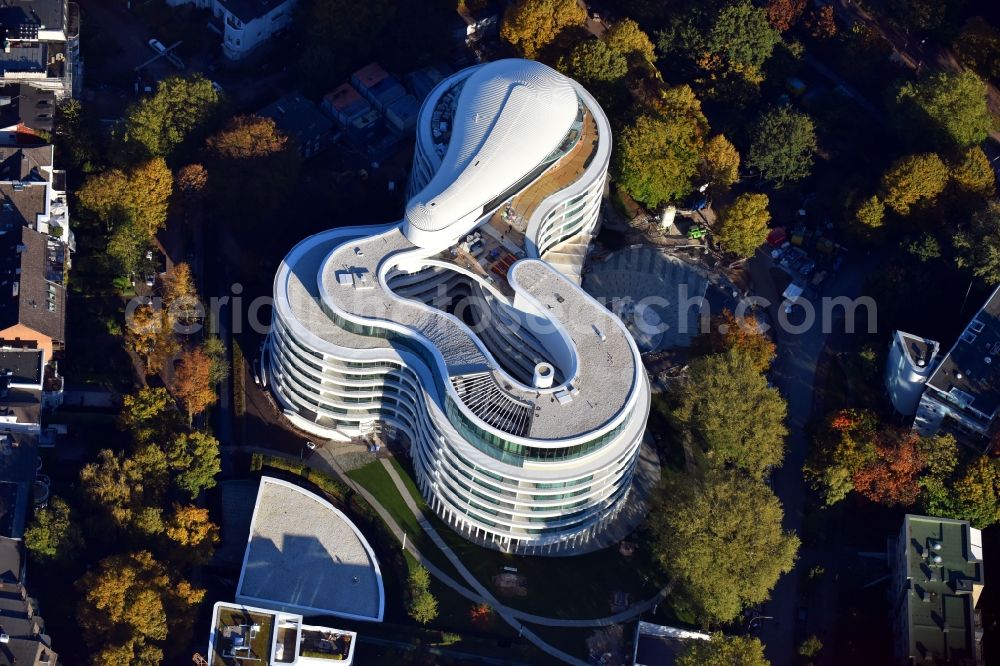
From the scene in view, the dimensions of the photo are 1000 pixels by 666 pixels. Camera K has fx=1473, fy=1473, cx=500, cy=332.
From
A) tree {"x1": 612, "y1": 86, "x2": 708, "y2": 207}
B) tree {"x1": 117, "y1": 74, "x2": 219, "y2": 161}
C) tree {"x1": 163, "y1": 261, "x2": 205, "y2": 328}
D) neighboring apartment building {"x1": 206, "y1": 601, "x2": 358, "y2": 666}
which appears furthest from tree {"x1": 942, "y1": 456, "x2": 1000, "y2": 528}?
tree {"x1": 117, "y1": 74, "x2": 219, "y2": 161}

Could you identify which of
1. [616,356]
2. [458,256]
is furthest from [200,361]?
[616,356]

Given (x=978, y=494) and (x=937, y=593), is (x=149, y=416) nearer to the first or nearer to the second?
(x=937, y=593)

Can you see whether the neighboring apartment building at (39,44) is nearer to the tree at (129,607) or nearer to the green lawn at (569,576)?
the tree at (129,607)

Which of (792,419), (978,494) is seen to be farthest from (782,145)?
(978,494)

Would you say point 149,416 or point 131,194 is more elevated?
point 131,194

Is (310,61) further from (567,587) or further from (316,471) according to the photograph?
(567,587)

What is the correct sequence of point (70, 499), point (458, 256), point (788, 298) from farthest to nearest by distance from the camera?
point (788, 298) → point (458, 256) → point (70, 499)
